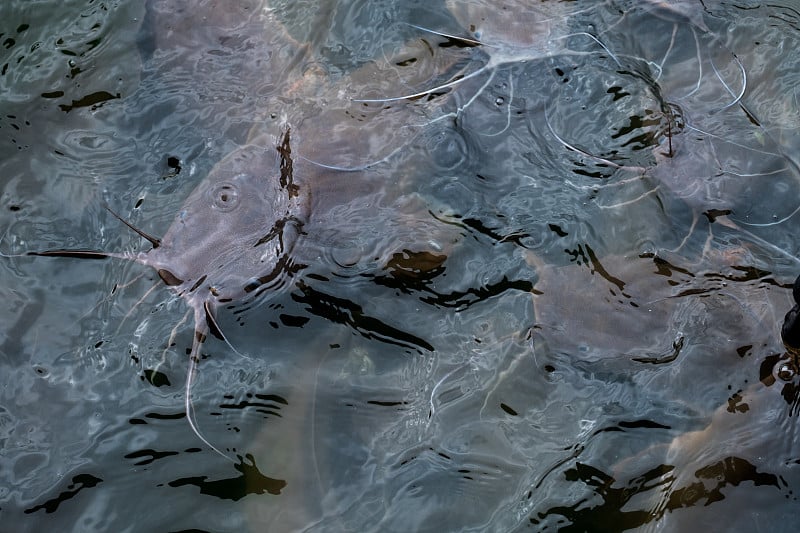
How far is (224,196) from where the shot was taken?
3.02 metres

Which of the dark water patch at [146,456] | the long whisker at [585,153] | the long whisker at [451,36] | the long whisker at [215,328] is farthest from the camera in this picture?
the long whisker at [451,36]

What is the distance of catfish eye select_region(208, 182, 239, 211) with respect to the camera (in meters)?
3.00

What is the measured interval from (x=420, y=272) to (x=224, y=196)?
83cm

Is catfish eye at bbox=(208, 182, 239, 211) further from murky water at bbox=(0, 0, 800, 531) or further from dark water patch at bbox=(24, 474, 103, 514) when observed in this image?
dark water patch at bbox=(24, 474, 103, 514)

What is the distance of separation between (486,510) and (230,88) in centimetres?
212

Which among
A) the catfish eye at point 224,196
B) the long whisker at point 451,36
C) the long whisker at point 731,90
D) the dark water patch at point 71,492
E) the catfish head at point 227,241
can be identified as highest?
the long whisker at point 451,36

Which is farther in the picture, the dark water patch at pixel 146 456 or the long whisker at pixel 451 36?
the long whisker at pixel 451 36

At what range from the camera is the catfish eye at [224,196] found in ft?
9.83

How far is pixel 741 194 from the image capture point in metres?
3.12

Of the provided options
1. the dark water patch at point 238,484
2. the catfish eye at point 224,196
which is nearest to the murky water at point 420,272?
the dark water patch at point 238,484

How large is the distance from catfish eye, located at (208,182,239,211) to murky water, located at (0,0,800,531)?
0.12 metres

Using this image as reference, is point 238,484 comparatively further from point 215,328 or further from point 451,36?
point 451,36

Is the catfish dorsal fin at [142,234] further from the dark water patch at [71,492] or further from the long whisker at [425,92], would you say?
the long whisker at [425,92]

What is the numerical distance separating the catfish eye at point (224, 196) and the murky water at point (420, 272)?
116 mm
